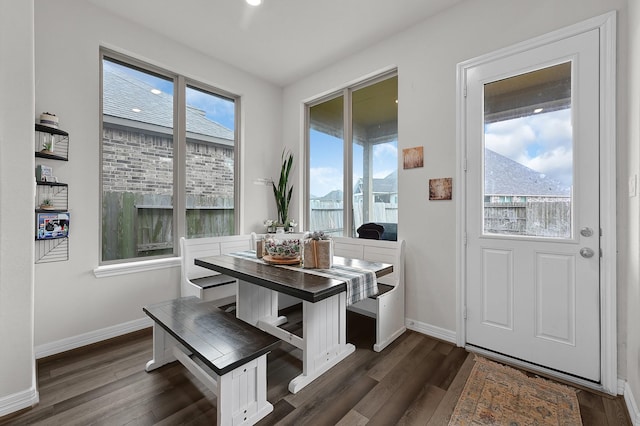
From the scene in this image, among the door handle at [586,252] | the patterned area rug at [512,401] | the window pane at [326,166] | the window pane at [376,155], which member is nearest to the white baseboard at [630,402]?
the patterned area rug at [512,401]

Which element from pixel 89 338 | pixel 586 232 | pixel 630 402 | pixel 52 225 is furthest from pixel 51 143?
pixel 630 402

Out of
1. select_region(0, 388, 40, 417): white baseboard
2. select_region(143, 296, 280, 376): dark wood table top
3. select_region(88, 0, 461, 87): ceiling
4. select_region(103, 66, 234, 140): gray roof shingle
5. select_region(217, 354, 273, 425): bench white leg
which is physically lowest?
select_region(0, 388, 40, 417): white baseboard

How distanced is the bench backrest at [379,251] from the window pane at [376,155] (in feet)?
0.76

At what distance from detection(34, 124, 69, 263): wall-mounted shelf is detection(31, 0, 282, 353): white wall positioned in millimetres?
56

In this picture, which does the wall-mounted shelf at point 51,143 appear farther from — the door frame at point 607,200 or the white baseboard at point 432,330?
the door frame at point 607,200

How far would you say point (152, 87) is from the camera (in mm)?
2941

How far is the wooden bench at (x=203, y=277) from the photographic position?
108 inches

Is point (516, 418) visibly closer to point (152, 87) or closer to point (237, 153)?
point (237, 153)

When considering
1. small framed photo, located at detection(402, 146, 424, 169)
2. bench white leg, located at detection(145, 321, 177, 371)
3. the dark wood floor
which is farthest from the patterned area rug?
bench white leg, located at detection(145, 321, 177, 371)

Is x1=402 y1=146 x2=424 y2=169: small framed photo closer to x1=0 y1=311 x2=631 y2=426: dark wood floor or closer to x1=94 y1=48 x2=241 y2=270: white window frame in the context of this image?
x1=0 y1=311 x2=631 y2=426: dark wood floor

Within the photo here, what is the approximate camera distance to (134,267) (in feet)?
8.80

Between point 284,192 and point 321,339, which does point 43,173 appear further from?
point 321,339

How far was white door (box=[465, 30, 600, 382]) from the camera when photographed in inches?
73.7

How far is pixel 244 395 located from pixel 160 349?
97 centimetres
